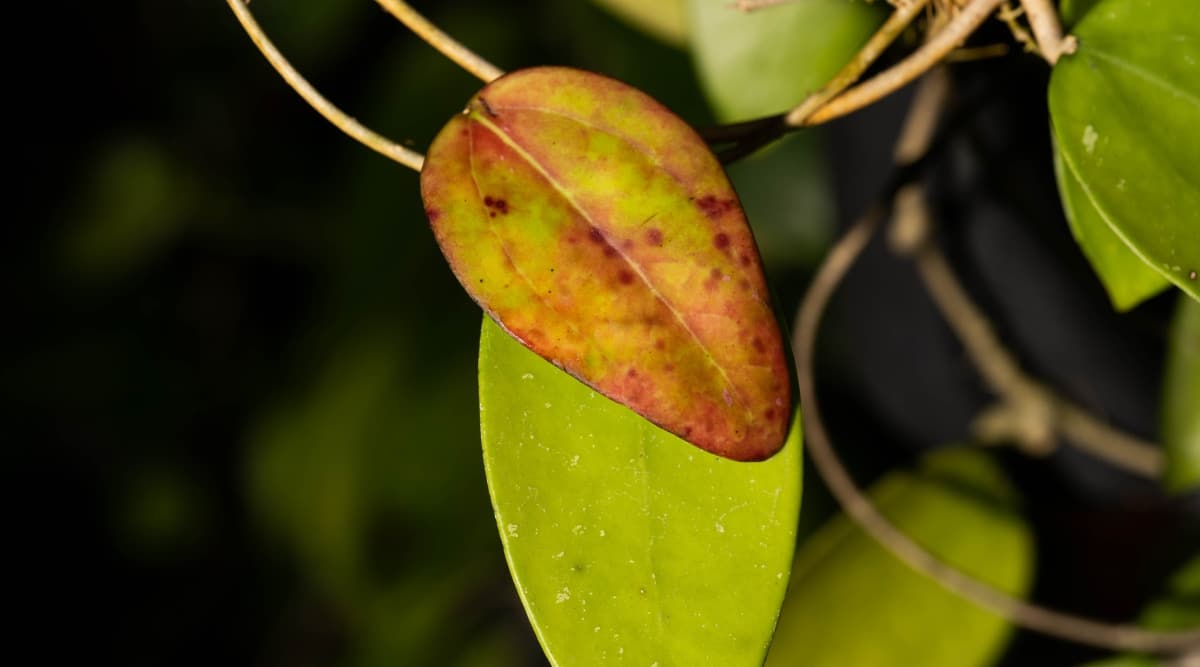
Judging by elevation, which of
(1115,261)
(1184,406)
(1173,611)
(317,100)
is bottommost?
(1173,611)

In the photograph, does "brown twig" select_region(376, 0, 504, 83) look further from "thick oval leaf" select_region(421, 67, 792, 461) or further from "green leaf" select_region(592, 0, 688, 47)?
"green leaf" select_region(592, 0, 688, 47)

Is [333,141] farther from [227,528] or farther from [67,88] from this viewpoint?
[227,528]

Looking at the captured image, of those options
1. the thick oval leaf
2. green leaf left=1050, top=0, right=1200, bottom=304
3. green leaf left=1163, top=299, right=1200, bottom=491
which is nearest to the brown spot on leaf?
the thick oval leaf

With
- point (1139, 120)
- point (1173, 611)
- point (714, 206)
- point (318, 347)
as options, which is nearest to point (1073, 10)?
point (1139, 120)

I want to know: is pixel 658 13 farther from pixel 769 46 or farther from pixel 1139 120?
pixel 1139 120

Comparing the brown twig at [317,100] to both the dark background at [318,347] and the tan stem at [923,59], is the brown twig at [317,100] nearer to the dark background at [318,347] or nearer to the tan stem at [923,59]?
the tan stem at [923,59]

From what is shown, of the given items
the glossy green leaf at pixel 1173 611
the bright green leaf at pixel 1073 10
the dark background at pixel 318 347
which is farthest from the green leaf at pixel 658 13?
the glossy green leaf at pixel 1173 611

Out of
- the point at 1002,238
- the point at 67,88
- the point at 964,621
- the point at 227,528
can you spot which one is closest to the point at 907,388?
the point at 1002,238

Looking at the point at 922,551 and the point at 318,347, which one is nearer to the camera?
the point at 922,551
